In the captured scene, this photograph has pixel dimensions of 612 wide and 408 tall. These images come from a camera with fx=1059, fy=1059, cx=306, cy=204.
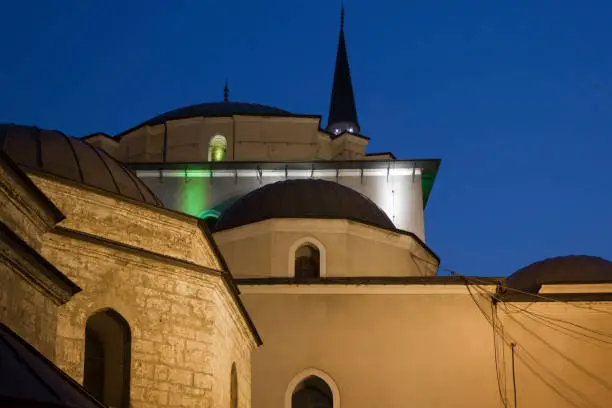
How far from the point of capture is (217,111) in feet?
88.3

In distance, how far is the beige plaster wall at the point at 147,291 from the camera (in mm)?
10328

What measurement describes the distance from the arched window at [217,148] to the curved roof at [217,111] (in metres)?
0.71

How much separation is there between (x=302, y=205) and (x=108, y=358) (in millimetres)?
9210

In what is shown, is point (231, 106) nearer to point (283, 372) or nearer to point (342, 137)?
point (342, 137)

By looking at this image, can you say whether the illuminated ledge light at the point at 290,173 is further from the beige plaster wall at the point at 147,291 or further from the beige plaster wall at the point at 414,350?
the beige plaster wall at the point at 147,291

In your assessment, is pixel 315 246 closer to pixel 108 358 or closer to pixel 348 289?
pixel 348 289

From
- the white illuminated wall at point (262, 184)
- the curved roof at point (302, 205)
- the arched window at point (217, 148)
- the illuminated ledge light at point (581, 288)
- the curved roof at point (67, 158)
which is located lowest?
the illuminated ledge light at point (581, 288)

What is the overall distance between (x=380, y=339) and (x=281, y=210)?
133 inches

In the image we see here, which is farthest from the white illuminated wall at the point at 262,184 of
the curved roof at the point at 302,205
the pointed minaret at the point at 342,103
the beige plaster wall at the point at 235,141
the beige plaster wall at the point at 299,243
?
the pointed minaret at the point at 342,103

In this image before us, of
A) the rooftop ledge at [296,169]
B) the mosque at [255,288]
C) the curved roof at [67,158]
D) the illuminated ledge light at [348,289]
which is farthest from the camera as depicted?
the rooftop ledge at [296,169]

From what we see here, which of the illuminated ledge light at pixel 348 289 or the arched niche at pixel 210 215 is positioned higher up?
the arched niche at pixel 210 215

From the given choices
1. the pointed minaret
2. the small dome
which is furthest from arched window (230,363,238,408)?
the pointed minaret

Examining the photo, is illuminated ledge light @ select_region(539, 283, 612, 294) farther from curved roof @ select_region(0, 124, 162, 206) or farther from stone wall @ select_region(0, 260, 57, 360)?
stone wall @ select_region(0, 260, 57, 360)

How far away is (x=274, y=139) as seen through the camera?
82.9 feet
